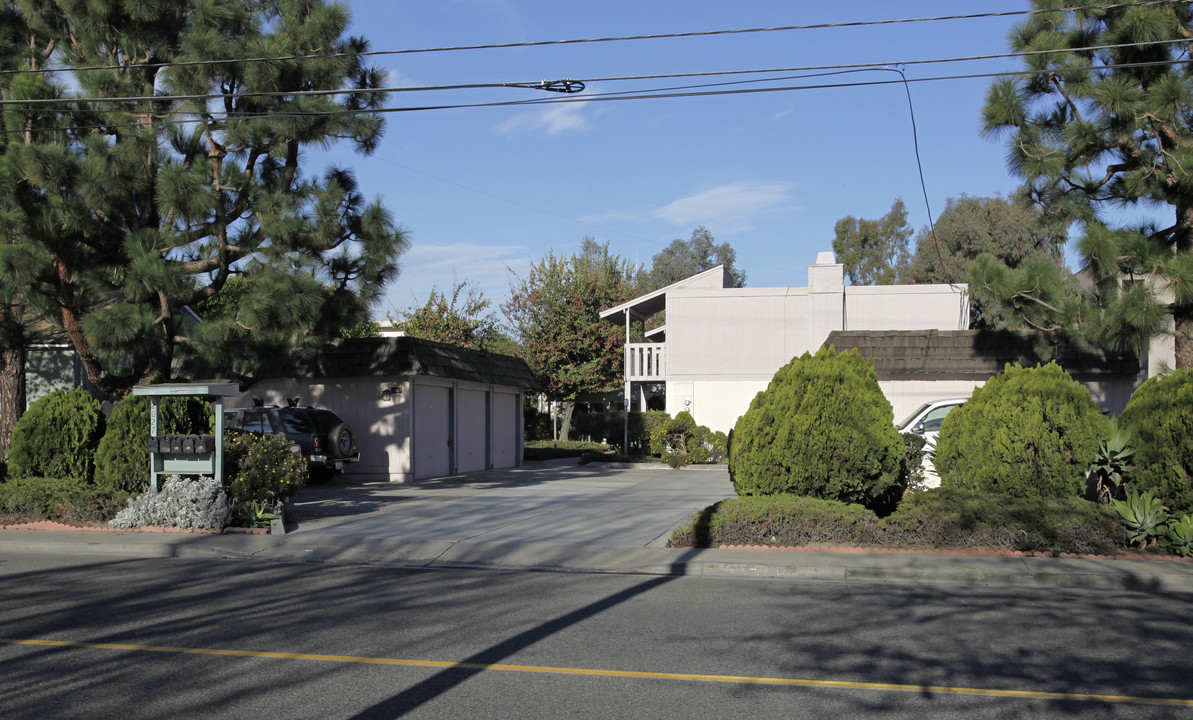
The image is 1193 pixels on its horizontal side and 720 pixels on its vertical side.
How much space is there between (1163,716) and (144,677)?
638 centimetres

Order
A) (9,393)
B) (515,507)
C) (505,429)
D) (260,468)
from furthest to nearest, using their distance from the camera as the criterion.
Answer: (505,429) < (9,393) < (515,507) < (260,468)

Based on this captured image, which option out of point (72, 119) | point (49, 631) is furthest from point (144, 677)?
point (72, 119)

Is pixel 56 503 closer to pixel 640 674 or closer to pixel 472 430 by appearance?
pixel 640 674

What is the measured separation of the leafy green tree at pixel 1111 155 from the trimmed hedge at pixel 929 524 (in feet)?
13.7

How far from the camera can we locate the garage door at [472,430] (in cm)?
2539

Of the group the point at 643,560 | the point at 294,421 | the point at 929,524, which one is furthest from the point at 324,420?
the point at 929,524

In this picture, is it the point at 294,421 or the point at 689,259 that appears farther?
the point at 689,259

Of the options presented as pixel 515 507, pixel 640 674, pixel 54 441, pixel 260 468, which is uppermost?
pixel 54 441

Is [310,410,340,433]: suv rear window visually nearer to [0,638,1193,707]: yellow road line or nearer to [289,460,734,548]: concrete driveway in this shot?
[289,460,734,548]: concrete driveway

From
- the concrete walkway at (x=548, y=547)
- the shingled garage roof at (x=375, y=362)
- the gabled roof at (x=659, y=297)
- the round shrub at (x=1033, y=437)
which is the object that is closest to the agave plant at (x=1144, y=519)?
the concrete walkway at (x=548, y=547)

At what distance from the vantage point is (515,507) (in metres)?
16.8

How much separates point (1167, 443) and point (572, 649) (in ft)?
27.8

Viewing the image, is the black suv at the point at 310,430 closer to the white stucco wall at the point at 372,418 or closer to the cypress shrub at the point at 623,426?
the white stucco wall at the point at 372,418

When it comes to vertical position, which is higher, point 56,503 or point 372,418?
point 372,418
